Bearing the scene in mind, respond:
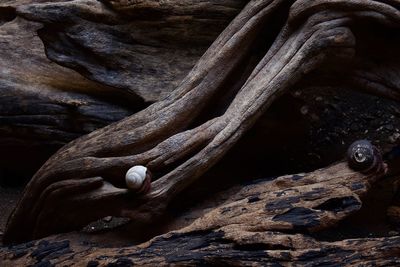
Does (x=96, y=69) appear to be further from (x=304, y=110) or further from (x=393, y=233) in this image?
(x=393, y=233)

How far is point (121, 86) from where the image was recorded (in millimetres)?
2760

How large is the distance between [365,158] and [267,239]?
477 mm

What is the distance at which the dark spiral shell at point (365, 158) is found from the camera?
2.26 m

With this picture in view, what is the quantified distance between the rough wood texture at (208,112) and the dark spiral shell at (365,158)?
353mm

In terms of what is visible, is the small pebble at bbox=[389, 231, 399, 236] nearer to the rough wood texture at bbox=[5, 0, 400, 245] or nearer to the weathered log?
the rough wood texture at bbox=[5, 0, 400, 245]

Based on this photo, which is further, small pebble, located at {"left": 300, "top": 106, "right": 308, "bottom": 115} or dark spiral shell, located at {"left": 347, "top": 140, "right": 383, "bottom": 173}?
small pebble, located at {"left": 300, "top": 106, "right": 308, "bottom": 115}

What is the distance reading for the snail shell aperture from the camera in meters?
2.28

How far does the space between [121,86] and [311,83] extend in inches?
31.7

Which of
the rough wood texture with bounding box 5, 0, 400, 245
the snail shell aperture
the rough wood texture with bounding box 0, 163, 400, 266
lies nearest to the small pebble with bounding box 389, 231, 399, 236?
the rough wood texture with bounding box 0, 163, 400, 266

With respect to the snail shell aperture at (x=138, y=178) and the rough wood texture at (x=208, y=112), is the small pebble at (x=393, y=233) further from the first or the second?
the snail shell aperture at (x=138, y=178)

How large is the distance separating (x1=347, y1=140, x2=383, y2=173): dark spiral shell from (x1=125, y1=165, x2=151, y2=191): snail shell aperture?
0.74 meters

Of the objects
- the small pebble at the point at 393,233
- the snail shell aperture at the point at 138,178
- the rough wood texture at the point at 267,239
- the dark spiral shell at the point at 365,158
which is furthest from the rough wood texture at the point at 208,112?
the small pebble at the point at 393,233

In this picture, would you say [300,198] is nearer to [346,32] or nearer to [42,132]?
[346,32]

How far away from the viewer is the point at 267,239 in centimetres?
209
